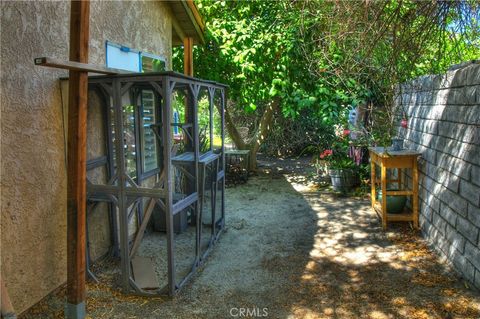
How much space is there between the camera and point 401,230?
5.48 metres

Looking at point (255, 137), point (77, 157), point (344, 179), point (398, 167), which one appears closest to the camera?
point (77, 157)

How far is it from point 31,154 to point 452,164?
4.29 m

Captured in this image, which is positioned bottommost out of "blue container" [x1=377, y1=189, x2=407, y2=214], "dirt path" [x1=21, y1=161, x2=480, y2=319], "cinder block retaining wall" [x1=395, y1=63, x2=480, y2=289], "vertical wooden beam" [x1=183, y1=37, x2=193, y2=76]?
"dirt path" [x1=21, y1=161, x2=480, y2=319]

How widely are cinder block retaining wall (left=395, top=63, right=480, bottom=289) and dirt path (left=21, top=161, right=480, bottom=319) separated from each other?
28 cm

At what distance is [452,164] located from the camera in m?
4.34

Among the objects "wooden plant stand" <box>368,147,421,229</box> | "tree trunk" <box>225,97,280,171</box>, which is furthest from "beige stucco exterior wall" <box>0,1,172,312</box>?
"tree trunk" <box>225,97,280,171</box>

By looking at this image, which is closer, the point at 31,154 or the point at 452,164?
the point at 31,154

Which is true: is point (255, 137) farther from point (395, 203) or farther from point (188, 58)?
point (395, 203)

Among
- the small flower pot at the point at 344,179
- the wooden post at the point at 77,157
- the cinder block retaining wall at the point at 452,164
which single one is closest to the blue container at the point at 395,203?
the cinder block retaining wall at the point at 452,164

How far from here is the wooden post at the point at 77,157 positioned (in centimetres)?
299

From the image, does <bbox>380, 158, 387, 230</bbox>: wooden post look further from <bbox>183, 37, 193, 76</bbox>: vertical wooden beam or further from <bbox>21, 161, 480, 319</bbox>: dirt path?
<bbox>183, 37, 193, 76</bbox>: vertical wooden beam

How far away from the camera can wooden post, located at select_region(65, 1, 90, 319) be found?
2988 mm

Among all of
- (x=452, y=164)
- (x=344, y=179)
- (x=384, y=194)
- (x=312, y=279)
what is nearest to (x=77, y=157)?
(x=312, y=279)

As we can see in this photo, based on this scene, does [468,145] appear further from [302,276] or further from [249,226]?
[249,226]
